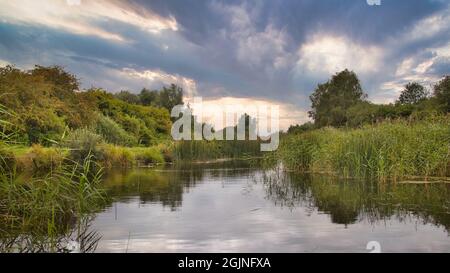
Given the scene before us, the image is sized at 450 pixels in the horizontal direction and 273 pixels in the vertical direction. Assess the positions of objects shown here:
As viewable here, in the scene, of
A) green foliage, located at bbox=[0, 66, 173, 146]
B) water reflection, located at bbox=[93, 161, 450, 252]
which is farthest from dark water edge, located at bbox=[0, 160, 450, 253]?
green foliage, located at bbox=[0, 66, 173, 146]

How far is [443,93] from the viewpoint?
26703 millimetres

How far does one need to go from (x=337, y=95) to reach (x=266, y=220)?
4108 centimetres

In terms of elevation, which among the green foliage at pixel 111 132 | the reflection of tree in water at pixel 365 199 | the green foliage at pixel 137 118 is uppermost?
the green foliage at pixel 137 118

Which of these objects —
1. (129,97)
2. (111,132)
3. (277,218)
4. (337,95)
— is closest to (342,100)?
(337,95)

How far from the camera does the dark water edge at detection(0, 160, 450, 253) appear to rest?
5.52 m

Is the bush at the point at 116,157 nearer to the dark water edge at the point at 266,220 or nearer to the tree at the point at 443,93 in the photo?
the dark water edge at the point at 266,220

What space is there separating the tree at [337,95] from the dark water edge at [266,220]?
33982mm

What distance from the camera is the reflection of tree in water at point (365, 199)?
727cm

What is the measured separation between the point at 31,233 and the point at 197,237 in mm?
1990

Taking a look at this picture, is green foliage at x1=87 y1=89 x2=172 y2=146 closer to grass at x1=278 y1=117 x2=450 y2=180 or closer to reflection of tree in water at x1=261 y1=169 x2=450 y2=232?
grass at x1=278 y1=117 x2=450 y2=180

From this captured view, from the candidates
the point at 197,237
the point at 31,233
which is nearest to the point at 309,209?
the point at 197,237

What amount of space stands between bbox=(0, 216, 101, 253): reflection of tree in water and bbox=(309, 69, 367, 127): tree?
3851cm

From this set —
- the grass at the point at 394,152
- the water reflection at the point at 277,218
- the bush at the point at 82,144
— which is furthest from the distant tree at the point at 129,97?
the water reflection at the point at 277,218

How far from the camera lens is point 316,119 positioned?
156ft
